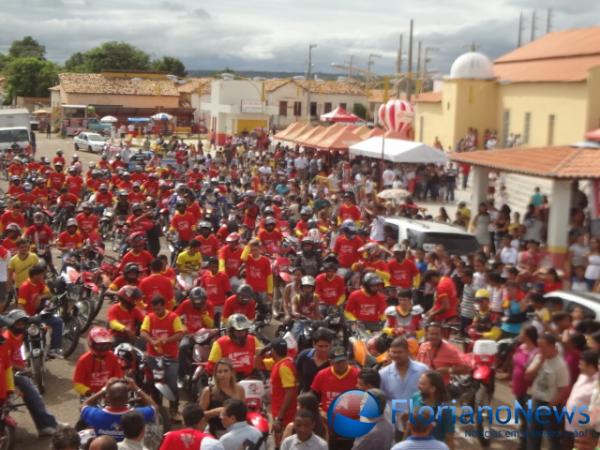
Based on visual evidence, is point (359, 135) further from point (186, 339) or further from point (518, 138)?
point (186, 339)

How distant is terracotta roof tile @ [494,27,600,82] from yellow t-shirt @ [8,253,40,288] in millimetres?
27291

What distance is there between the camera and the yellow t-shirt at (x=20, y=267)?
12688 millimetres

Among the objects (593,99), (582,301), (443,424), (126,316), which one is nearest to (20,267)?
(126,316)

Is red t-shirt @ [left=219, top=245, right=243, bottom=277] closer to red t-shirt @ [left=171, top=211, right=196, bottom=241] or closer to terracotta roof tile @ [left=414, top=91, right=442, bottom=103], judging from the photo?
red t-shirt @ [left=171, top=211, right=196, bottom=241]

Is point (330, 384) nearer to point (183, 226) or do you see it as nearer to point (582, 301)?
point (582, 301)

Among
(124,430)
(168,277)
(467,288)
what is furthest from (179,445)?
(467,288)

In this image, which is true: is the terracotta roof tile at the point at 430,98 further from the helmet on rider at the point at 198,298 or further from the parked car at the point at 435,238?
the helmet on rider at the point at 198,298

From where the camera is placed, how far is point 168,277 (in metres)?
11.5

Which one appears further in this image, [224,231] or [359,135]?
[359,135]

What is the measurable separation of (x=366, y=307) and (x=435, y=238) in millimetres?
4988

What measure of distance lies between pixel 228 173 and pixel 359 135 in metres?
5.79

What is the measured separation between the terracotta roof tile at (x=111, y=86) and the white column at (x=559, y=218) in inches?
2844

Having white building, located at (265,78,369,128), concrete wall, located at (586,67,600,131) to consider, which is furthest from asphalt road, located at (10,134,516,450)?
white building, located at (265,78,369,128)

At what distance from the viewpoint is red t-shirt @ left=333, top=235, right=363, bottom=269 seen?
14508 millimetres
